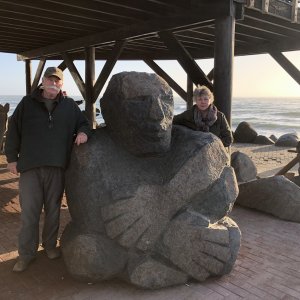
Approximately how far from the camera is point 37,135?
341 cm

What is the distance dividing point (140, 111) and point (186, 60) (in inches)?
133

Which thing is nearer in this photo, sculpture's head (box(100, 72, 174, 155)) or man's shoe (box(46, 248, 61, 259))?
sculpture's head (box(100, 72, 174, 155))

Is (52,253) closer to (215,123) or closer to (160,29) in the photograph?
(215,123)

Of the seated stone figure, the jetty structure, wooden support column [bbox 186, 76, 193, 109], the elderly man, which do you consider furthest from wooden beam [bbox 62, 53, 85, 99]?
the seated stone figure

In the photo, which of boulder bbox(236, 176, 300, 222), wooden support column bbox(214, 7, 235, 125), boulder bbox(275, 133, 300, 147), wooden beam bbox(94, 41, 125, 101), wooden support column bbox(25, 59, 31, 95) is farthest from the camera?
boulder bbox(275, 133, 300, 147)

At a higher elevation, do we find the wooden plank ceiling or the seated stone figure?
the wooden plank ceiling

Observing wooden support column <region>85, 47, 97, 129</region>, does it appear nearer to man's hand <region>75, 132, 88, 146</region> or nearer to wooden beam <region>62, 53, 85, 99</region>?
wooden beam <region>62, 53, 85, 99</region>

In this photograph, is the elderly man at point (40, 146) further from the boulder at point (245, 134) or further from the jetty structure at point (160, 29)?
the boulder at point (245, 134)

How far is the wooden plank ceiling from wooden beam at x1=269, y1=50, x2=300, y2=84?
205 millimetres

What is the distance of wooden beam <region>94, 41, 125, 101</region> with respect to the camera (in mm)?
7463

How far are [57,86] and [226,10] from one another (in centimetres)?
314

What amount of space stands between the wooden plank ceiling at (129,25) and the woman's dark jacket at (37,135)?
292 cm

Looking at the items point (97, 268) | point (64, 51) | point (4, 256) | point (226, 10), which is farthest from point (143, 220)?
point (64, 51)

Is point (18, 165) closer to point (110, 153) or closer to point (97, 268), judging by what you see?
point (110, 153)
